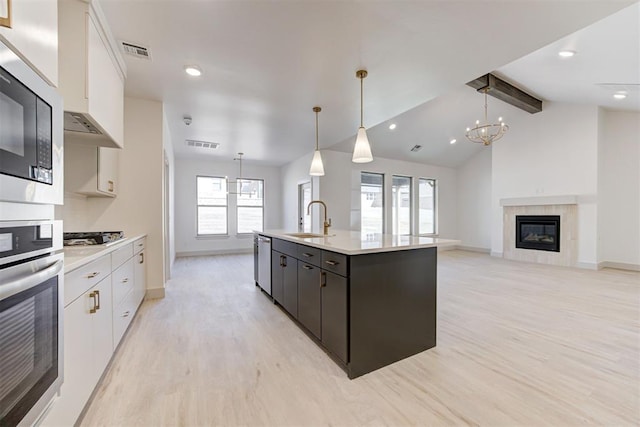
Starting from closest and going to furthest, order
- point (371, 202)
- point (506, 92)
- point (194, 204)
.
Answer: point (506, 92)
point (194, 204)
point (371, 202)

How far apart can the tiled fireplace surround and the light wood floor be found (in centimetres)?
272

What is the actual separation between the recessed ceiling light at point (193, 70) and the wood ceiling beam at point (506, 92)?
4176mm

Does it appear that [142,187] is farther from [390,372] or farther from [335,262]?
[390,372]

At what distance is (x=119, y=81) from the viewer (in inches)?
100.0

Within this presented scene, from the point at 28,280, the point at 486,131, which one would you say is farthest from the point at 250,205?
the point at 28,280

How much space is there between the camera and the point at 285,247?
9.70ft

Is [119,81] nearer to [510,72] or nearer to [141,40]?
[141,40]

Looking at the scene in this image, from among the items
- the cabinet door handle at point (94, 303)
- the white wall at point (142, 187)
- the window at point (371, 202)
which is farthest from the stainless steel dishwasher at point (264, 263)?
the window at point (371, 202)

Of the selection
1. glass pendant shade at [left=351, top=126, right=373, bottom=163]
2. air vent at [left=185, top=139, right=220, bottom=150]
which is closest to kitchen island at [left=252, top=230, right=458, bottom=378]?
glass pendant shade at [left=351, top=126, right=373, bottom=163]

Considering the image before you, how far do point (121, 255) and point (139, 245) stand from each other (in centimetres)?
91

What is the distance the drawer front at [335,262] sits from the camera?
1.89 m

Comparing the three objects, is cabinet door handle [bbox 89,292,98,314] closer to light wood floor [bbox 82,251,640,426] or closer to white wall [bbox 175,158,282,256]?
light wood floor [bbox 82,251,640,426]

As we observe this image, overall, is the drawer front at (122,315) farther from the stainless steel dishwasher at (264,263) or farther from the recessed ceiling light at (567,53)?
the recessed ceiling light at (567,53)

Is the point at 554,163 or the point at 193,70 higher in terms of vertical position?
the point at 193,70
